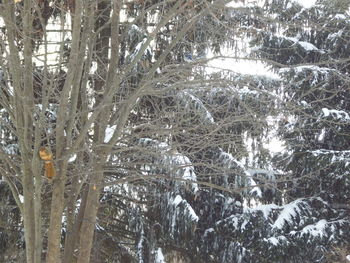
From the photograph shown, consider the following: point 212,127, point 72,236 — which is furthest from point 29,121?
point 212,127

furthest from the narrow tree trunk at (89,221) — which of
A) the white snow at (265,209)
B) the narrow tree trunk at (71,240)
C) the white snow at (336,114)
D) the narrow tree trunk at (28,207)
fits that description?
the white snow at (336,114)

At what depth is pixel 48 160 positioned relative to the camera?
415cm

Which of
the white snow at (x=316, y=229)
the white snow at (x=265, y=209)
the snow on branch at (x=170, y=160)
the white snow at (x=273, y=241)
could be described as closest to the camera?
the snow on branch at (x=170, y=160)

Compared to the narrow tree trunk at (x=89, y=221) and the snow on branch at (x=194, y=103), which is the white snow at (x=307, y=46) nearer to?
the snow on branch at (x=194, y=103)

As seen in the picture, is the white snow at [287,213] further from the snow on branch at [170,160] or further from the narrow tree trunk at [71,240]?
the narrow tree trunk at [71,240]

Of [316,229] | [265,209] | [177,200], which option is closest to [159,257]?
[177,200]

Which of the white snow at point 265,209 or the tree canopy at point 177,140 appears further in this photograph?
the white snow at point 265,209

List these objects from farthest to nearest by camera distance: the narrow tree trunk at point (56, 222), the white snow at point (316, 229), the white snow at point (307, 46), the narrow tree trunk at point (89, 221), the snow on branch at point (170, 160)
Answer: the white snow at point (307, 46), the white snow at point (316, 229), the snow on branch at point (170, 160), the narrow tree trunk at point (89, 221), the narrow tree trunk at point (56, 222)

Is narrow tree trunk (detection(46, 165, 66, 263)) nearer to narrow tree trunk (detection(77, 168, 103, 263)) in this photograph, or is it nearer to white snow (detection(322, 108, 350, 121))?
narrow tree trunk (detection(77, 168, 103, 263))

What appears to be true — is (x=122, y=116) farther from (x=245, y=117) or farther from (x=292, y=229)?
(x=292, y=229)

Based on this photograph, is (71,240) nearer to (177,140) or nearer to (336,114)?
(177,140)

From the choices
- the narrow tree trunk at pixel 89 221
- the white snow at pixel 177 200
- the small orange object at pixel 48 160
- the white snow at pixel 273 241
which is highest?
the small orange object at pixel 48 160

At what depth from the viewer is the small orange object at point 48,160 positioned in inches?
164

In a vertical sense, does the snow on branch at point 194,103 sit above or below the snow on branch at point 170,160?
above
